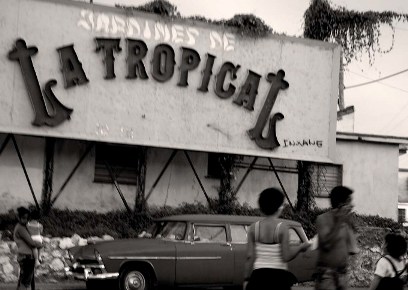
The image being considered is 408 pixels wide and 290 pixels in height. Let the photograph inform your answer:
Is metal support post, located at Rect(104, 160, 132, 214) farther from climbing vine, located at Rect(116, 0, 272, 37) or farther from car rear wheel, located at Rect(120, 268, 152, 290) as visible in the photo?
car rear wheel, located at Rect(120, 268, 152, 290)

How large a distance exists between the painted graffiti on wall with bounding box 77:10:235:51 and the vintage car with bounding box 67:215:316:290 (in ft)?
21.6

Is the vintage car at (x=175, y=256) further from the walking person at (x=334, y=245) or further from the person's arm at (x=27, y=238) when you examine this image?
the walking person at (x=334, y=245)

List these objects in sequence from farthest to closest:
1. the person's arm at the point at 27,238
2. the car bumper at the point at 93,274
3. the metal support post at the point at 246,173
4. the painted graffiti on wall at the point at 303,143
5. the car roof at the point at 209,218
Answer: the metal support post at the point at 246,173 → the painted graffiti on wall at the point at 303,143 → the car roof at the point at 209,218 → the car bumper at the point at 93,274 → the person's arm at the point at 27,238

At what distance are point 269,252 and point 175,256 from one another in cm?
751

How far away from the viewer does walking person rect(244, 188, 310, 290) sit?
7.41m

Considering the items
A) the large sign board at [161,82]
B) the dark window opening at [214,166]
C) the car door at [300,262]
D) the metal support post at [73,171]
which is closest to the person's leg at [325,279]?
the car door at [300,262]

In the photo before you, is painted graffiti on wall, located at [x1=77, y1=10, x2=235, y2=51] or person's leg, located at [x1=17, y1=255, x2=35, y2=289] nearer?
person's leg, located at [x1=17, y1=255, x2=35, y2=289]

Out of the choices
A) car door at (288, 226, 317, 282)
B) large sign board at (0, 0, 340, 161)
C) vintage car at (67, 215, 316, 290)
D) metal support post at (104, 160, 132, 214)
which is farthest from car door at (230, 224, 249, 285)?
metal support post at (104, 160, 132, 214)

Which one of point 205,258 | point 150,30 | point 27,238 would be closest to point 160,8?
point 150,30

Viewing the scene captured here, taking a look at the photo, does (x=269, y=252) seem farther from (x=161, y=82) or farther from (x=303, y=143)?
(x=303, y=143)

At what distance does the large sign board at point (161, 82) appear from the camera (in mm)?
19594

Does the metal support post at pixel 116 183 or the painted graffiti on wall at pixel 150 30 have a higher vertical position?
the painted graffiti on wall at pixel 150 30

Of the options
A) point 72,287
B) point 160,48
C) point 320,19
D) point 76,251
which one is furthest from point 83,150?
point 320,19

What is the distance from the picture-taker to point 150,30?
21000 millimetres
